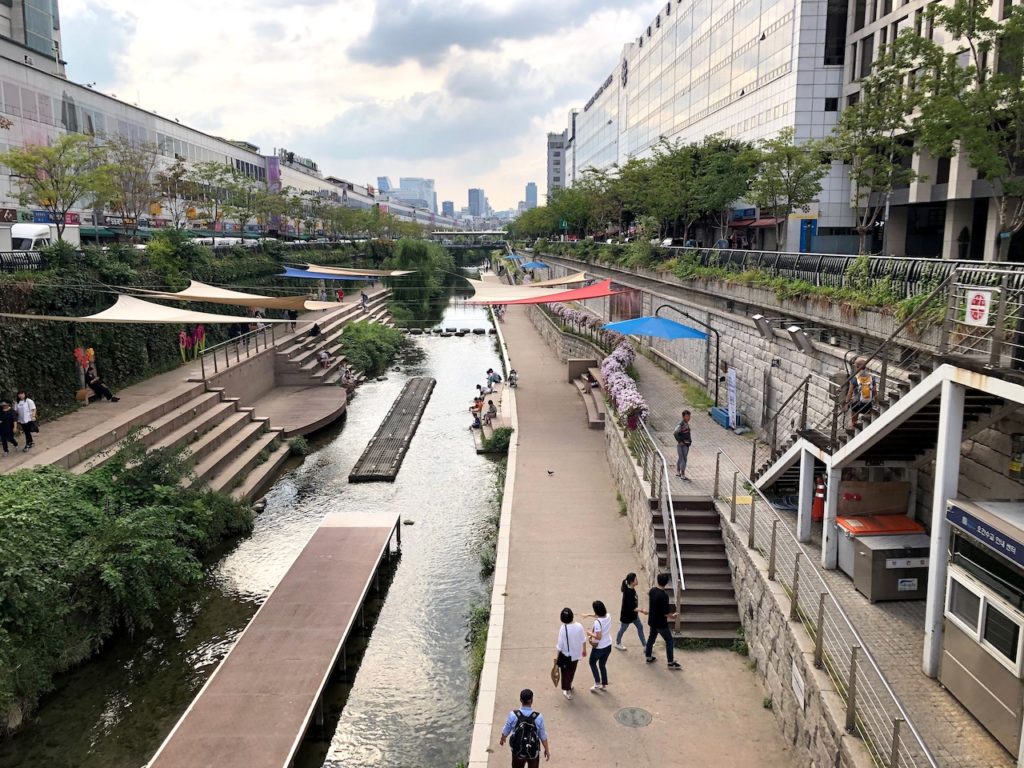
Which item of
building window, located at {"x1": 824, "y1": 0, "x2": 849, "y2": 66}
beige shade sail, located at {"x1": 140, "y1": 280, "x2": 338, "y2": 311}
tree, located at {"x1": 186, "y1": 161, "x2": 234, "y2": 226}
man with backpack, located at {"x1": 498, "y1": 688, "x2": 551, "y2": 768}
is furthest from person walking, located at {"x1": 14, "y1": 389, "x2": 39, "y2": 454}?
building window, located at {"x1": 824, "y1": 0, "x2": 849, "y2": 66}

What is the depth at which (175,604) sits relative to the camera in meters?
13.0

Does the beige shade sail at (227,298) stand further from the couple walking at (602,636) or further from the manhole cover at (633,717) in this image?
the manhole cover at (633,717)

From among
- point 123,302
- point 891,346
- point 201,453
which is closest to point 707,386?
point 891,346

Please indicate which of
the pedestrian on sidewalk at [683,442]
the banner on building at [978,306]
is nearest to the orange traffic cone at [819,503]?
the pedestrian on sidewalk at [683,442]

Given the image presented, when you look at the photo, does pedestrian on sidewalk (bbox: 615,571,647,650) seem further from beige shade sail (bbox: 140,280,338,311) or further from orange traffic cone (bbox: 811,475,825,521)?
beige shade sail (bbox: 140,280,338,311)

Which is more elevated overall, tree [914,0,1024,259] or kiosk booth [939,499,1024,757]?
tree [914,0,1024,259]

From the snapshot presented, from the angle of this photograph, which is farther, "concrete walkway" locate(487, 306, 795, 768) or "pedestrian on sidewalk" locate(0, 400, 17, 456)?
"pedestrian on sidewalk" locate(0, 400, 17, 456)

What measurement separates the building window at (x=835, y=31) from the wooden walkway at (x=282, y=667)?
33951mm

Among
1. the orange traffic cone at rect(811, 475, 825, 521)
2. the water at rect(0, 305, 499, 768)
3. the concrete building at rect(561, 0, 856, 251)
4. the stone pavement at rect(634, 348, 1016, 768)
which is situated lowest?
the water at rect(0, 305, 499, 768)

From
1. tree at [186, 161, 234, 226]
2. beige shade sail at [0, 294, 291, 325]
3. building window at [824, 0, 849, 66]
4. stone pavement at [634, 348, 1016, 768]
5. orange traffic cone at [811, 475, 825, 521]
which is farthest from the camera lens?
tree at [186, 161, 234, 226]

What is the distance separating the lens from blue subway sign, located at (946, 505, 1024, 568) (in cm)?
646

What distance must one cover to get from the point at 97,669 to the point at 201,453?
7.61 meters

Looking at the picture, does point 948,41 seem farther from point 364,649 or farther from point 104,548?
point 104,548

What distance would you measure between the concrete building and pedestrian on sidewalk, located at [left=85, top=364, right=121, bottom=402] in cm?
3083
